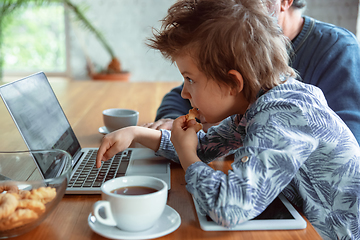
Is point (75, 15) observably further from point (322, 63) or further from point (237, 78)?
point (237, 78)

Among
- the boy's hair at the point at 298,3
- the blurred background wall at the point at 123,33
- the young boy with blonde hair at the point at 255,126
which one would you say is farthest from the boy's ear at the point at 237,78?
the blurred background wall at the point at 123,33

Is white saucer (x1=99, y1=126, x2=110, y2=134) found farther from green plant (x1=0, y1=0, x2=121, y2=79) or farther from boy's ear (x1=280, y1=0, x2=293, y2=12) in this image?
green plant (x1=0, y1=0, x2=121, y2=79)

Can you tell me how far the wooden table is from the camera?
1.79ft

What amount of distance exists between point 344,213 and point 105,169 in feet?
1.74

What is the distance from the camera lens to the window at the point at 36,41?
380 cm

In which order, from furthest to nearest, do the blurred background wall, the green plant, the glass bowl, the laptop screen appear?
1. the blurred background wall
2. the green plant
3. the laptop screen
4. the glass bowl

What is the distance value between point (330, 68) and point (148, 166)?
0.75 m

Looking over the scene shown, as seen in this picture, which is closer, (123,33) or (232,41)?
(232,41)

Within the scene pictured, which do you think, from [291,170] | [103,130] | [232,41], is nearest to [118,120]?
[103,130]

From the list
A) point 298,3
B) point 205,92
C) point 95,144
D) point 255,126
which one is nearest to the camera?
point 255,126

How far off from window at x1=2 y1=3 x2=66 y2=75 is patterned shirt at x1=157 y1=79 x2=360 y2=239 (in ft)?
11.9

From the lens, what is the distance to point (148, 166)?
0.83 metres

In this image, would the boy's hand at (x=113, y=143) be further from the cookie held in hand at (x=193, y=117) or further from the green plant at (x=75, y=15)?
the green plant at (x=75, y=15)

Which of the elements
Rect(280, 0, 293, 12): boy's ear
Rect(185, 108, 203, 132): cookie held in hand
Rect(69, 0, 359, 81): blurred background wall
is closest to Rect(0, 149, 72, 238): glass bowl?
Rect(185, 108, 203, 132): cookie held in hand
